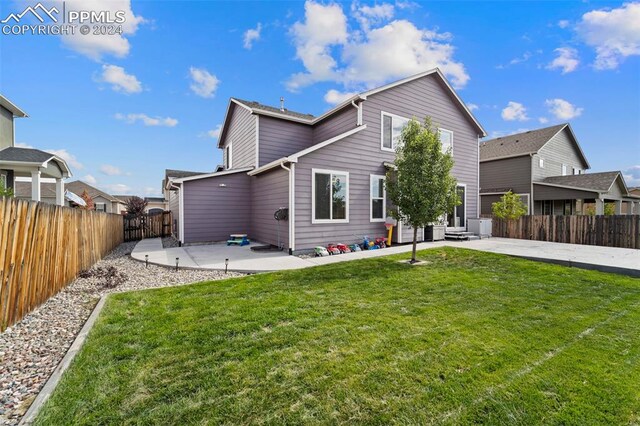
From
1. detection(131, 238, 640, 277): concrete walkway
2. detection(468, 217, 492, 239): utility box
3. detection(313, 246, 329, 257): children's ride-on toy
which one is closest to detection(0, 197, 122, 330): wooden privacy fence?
detection(131, 238, 640, 277): concrete walkway

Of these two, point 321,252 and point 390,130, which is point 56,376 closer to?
point 321,252

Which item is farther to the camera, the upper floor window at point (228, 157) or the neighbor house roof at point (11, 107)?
the upper floor window at point (228, 157)

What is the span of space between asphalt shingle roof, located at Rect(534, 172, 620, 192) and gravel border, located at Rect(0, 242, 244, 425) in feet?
75.8

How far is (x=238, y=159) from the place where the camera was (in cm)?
1566

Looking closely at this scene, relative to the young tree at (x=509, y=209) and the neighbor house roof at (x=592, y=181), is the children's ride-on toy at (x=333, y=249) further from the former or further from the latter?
the neighbor house roof at (x=592, y=181)

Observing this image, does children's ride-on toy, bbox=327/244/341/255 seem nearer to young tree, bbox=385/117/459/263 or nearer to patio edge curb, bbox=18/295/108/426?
young tree, bbox=385/117/459/263

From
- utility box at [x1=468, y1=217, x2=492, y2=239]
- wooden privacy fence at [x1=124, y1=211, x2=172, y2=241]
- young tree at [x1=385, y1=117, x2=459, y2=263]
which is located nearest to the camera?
young tree at [x1=385, y1=117, x2=459, y2=263]

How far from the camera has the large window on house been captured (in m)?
11.7

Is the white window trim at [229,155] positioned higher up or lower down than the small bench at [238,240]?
higher up

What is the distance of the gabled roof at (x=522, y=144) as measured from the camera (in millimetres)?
21141

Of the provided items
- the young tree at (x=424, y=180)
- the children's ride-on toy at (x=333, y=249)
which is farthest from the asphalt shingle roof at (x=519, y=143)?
the children's ride-on toy at (x=333, y=249)

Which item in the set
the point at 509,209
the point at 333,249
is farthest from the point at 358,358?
the point at 509,209

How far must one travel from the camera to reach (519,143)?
74.1ft

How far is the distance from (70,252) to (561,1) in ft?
53.2
